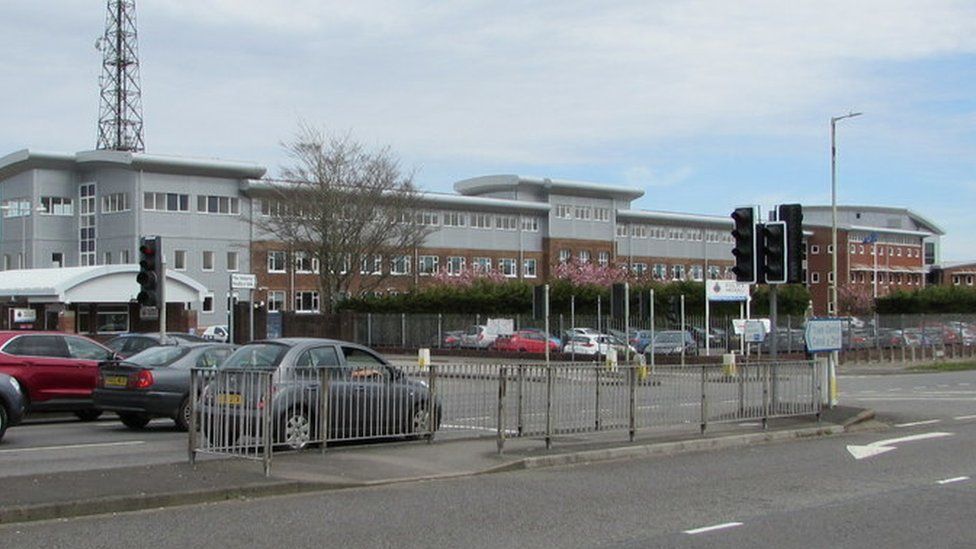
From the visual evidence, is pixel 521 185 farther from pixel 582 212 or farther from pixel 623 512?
pixel 623 512

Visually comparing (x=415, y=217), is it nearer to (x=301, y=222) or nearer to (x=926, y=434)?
(x=301, y=222)

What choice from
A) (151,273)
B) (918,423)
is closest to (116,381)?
(151,273)

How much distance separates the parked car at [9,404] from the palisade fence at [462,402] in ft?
14.0

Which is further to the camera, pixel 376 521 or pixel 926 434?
pixel 926 434

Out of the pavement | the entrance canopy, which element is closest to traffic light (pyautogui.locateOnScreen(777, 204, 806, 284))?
the pavement

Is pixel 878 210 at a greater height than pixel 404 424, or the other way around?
pixel 878 210

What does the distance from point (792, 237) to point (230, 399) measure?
427 inches

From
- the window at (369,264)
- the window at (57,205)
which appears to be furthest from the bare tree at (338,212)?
the window at (57,205)

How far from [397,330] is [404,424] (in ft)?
148

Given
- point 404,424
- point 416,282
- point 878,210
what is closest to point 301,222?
point 416,282

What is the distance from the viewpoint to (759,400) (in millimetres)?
17984

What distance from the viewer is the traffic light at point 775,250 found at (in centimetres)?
1900

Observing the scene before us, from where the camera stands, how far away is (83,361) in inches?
772

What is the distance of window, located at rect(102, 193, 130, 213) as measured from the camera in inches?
2936
